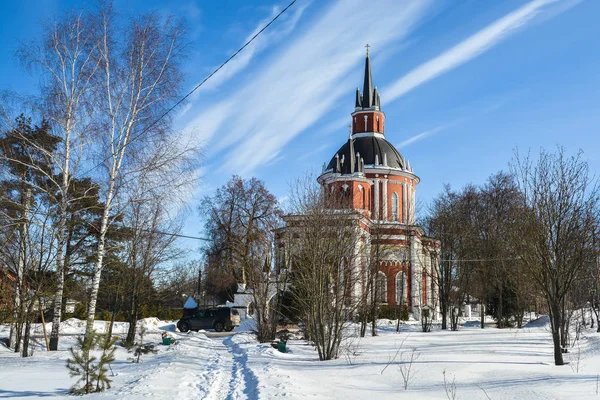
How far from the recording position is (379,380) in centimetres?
1078

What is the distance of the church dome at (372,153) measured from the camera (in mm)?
49781

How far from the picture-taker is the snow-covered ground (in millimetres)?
9086

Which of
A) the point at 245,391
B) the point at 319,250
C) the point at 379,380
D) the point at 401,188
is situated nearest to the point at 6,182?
the point at 319,250

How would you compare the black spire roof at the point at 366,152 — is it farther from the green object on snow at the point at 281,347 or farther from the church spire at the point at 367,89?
the green object on snow at the point at 281,347

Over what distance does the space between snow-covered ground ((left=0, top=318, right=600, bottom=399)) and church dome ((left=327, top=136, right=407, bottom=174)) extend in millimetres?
34049

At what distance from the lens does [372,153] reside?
50.8 meters

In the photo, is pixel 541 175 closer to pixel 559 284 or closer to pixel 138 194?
pixel 559 284

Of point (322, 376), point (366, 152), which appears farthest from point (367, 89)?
point (322, 376)

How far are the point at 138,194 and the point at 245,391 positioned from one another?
9238 mm

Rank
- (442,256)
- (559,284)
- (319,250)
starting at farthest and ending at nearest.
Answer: (442,256) < (319,250) < (559,284)

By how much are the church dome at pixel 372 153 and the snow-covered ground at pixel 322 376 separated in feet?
112

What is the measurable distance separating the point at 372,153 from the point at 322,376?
134 ft

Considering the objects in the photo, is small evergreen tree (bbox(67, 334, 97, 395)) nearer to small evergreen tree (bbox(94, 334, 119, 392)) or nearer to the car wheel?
small evergreen tree (bbox(94, 334, 119, 392))

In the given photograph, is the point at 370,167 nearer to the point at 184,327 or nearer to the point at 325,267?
the point at 184,327
